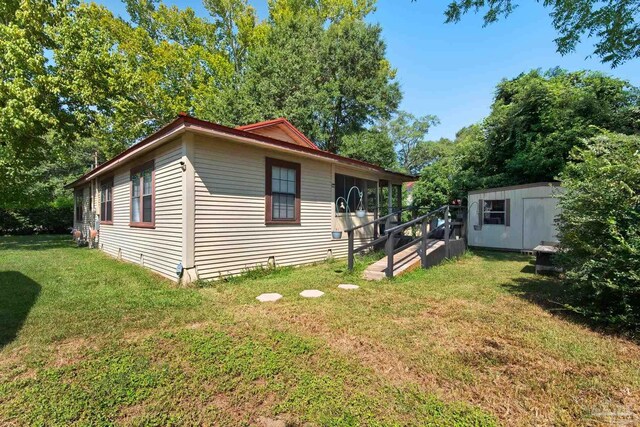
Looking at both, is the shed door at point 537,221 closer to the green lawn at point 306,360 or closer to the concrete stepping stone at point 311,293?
the green lawn at point 306,360

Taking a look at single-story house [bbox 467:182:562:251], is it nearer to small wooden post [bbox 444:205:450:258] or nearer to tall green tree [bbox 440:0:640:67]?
tall green tree [bbox 440:0:640:67]

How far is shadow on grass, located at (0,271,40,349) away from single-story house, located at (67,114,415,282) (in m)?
1.98

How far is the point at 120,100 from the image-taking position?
48.1ft

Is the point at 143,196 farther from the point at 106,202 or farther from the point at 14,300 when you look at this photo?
the point at 106,202

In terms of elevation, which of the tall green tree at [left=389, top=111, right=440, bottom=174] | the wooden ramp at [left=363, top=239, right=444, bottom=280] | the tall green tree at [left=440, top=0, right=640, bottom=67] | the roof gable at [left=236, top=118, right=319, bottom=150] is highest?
the tall green tree at [left=389, top=111, right=440, bottom=174]

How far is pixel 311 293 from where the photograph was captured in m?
4.94

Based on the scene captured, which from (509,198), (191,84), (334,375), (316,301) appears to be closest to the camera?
(334,375)

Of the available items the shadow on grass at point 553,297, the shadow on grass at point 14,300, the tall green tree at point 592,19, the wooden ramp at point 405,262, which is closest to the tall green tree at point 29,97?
the shadow on grass at point 14,300

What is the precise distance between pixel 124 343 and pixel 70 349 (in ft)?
1.49

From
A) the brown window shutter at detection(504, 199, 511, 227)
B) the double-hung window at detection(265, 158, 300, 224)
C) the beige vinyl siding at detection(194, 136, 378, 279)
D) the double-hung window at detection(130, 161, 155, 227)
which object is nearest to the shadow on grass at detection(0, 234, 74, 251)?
the double-hung window at detection(130, 161, 155, 227)

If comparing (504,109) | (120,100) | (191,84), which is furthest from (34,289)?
(191,84)

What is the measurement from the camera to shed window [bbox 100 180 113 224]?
9727mm

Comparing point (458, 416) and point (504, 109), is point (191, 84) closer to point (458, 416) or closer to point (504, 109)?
A: point (504, 109)

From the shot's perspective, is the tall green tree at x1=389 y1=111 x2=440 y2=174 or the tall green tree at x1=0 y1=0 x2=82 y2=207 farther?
the tall green tree at x1=389 y1=111 x2=440 y2=174
